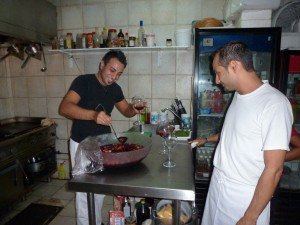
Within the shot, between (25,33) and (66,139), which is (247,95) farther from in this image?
(66,139)

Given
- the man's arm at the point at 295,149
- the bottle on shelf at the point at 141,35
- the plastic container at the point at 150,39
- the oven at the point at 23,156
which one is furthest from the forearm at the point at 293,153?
the oven at the point at 23,156

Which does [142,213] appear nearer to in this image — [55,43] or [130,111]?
[130,111]

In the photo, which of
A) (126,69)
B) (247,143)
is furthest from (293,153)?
(126,69)

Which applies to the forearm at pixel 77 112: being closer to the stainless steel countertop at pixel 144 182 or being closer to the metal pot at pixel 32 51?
the stainless steel countertop at pixel 144 182

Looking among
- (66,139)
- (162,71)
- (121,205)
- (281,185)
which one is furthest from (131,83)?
(281,185)

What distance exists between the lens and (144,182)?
124 centimetres

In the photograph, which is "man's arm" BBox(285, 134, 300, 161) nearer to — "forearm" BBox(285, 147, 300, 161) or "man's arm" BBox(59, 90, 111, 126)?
"forearm" BBox(285, 147, 300, 161)

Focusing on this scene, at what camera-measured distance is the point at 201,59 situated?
283 cm

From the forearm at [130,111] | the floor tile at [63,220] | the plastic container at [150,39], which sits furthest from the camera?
the plastic container at [150,39]

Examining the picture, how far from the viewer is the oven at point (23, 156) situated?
258 cm

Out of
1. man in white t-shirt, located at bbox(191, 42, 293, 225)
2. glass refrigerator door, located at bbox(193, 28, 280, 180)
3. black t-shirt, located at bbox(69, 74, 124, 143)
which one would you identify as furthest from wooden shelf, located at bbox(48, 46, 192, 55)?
man in white t-shirt, located at bbox(191, 42, 293, 225)

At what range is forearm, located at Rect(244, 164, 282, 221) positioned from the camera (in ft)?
3.79

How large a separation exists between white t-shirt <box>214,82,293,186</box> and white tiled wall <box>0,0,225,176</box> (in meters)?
1.78

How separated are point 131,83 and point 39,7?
163 centimetres
